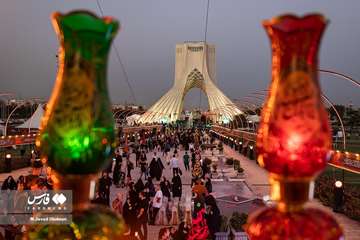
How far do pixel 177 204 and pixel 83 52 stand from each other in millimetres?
7645

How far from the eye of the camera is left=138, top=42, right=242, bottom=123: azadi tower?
65500 millimetres

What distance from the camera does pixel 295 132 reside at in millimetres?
994

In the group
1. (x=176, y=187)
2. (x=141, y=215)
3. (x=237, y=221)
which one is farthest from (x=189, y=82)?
(x=141, y=215)

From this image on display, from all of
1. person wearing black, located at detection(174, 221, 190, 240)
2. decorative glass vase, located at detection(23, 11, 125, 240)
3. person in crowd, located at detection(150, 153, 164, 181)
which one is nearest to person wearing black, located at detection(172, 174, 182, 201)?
person in crowd, located at detection(150, 153, 164, 181)

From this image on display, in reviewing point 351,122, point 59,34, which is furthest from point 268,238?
point 351,122

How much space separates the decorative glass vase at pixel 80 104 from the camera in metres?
1.01

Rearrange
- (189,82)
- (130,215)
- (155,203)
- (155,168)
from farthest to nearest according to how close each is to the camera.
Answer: (189,82) < (155,168) < (155,203) < (130,215)

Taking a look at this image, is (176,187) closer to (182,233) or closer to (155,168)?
(155,168)

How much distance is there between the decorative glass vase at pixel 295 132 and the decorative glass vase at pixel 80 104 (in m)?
0.36

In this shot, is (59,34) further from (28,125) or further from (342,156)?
(28,125)

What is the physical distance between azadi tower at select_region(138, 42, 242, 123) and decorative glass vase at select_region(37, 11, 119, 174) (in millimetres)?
61336

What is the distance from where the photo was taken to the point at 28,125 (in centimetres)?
1895

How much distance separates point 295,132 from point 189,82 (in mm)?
73759

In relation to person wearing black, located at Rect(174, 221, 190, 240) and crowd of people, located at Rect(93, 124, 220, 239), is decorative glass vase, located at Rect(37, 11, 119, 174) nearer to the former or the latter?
crowd of people, located at Rect(93, 124, 220, 239)
